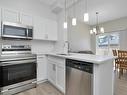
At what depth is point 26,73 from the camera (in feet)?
8.11

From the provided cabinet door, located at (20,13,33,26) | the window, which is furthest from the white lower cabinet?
the window

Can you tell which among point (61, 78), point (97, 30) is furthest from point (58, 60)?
point (97, 30)

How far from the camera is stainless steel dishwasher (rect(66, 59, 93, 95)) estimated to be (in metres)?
1.54

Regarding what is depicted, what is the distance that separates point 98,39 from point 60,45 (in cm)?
182

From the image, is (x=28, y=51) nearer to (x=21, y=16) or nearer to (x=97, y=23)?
(x=21, y=16)

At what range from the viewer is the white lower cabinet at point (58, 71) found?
226cm

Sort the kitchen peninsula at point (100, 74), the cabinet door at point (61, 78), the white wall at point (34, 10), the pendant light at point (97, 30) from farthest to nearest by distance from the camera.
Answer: the pendant light at point (97, 30) < the white wall at point (34, 10) < the cabinet door at point (61, 78) < the kitchen peninsula at point (100, 74)

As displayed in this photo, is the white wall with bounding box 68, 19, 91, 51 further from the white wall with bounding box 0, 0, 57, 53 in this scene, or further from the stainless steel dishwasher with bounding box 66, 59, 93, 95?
the stainless steel dishwasher with bounding box 66, 59, 93, 95

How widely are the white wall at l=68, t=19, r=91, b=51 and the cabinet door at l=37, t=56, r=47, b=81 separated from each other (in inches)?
55.0

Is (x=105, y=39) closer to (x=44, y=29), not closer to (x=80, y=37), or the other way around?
(x=80, y=37)

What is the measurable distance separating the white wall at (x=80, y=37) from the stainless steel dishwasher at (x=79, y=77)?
76.9 inches

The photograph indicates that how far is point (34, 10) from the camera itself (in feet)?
10.8

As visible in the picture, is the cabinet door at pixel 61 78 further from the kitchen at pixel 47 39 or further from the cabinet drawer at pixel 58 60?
the cabinet drawer at pixel 58 60

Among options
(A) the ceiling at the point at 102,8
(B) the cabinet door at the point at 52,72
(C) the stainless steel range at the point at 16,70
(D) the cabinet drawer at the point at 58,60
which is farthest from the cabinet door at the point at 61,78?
(A) the ceiling at the point at 102,8
